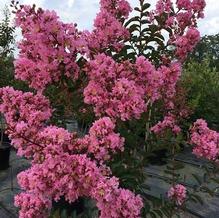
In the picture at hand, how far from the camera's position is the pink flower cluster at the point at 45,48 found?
2297mm

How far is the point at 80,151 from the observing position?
1982 mm

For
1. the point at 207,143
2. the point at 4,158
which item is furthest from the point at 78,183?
the point at 4,158

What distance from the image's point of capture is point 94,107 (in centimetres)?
227

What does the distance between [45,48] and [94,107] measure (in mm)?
392

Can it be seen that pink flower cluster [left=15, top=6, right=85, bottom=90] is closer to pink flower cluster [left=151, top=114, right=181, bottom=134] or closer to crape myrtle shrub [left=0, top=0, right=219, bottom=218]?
crape myrtle shrub [left=0, top=0, right=219, bottom=218]

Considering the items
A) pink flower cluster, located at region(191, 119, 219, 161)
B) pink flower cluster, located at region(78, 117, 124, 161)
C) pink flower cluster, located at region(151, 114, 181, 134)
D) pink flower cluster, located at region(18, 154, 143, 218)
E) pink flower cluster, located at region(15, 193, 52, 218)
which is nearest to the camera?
pink flower cluster, located at region(18, 154, 143, 218)

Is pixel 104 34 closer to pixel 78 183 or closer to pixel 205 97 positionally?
pixel 78 183

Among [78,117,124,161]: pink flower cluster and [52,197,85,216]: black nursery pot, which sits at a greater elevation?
[78,117,124,161]: pink flower cluster

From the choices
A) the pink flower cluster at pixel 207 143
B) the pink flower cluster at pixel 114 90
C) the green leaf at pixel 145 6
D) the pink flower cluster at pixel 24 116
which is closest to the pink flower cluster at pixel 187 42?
the green leaf at pixel 145 6

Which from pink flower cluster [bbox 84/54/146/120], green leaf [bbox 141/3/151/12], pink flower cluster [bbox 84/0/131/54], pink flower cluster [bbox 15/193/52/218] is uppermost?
green leaf [bbox 141/3/151/12]

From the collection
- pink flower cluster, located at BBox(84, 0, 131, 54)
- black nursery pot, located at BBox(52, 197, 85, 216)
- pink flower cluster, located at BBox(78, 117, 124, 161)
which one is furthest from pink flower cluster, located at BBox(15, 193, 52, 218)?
black nursery pot, located at BBox(52, 197, 85, 216)

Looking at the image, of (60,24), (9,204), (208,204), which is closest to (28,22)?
(60,24)

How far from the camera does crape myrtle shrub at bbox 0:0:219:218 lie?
6.18 ft

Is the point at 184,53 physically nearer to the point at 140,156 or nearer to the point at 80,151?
the point at 140,156
